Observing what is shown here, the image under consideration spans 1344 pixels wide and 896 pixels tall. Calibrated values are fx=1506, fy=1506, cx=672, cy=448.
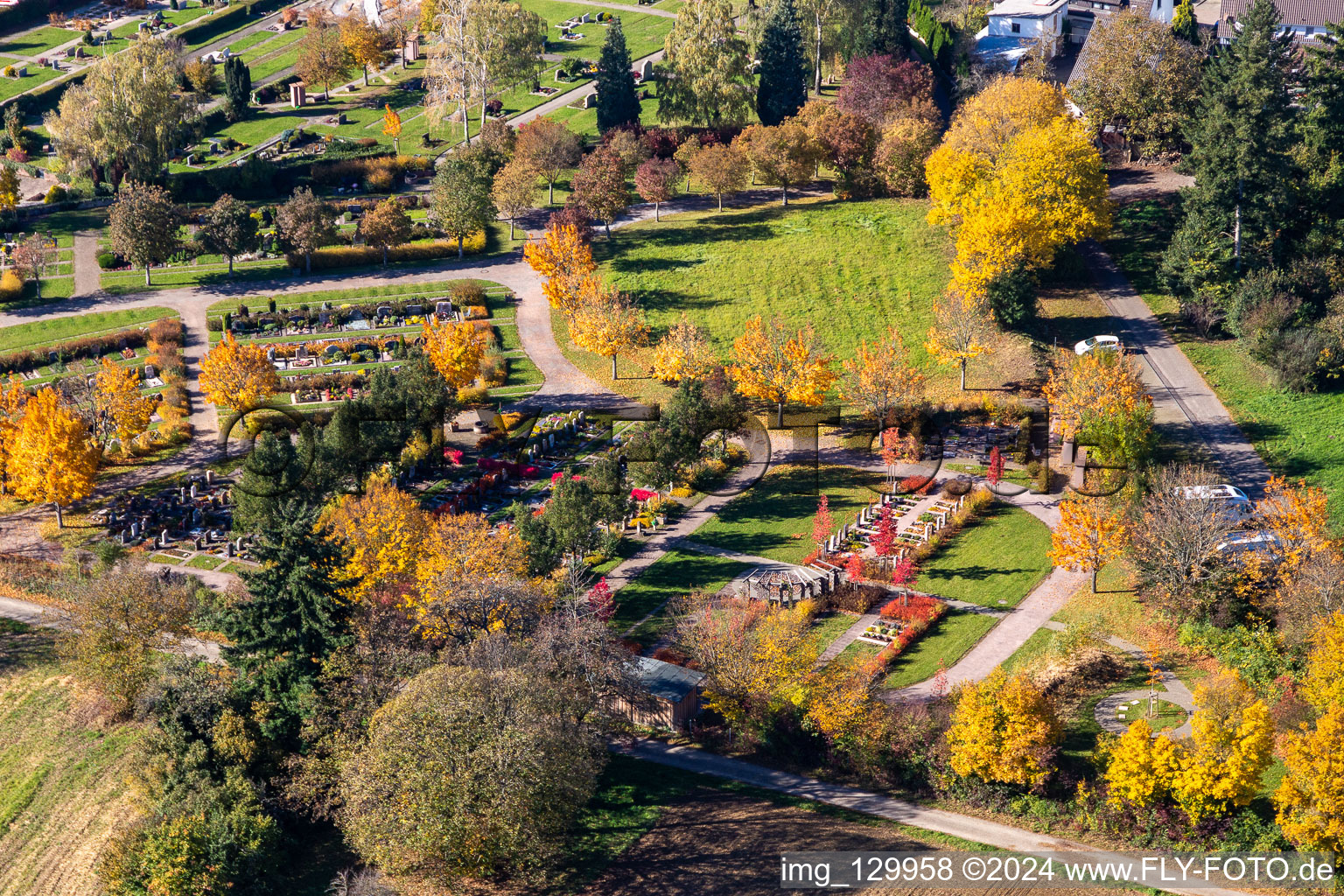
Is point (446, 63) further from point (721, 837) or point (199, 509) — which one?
point (721, 837)

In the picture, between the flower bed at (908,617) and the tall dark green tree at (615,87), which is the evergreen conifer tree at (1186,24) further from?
the flower bed at (908,617)

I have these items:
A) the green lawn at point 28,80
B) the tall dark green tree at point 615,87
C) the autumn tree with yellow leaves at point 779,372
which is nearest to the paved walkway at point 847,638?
the autumn tree with yellow leaves at point 779,372

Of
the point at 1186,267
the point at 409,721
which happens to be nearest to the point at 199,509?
the point at 409,721

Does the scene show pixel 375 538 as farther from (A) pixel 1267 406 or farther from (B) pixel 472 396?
(A) pixel 1267 406

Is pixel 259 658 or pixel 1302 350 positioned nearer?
pixel 259 658

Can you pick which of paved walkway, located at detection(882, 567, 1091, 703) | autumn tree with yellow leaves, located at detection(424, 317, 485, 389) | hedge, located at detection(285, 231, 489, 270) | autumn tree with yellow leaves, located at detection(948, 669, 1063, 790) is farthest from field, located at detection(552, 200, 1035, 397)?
autumn tree with yellow leaves, located at detection(948, 669, 1063, 790)

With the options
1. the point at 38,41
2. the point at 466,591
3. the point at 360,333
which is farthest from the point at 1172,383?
the point at 38,41
